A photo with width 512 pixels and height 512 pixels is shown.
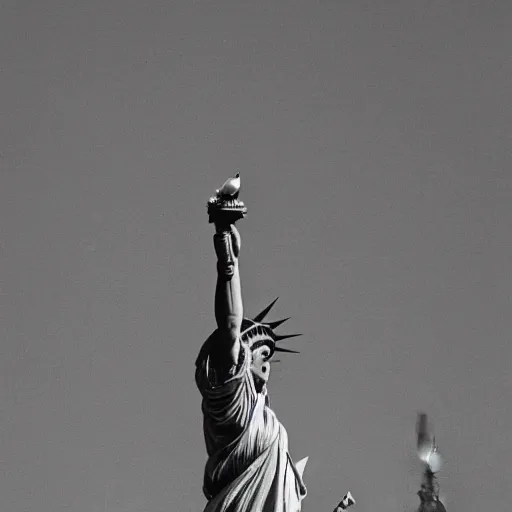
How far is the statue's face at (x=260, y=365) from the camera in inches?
685

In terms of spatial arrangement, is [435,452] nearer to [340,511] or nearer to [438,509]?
[438,509]

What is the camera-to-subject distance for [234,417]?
54.8 feet

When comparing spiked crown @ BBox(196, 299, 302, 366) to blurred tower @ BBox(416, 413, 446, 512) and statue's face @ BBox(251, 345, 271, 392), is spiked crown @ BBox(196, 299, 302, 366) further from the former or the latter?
blurred tower @ BBox(416, 413, 446, 512)

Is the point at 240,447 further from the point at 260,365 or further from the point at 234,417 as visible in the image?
the point at 260,365

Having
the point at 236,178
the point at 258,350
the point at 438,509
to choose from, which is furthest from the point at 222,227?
the point at 438,509

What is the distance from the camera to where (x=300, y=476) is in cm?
1739

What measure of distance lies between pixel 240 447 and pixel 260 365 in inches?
36.0

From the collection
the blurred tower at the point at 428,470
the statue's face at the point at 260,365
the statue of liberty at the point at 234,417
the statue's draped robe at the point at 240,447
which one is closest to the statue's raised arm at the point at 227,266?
the statue of liberty at the point at 234,417

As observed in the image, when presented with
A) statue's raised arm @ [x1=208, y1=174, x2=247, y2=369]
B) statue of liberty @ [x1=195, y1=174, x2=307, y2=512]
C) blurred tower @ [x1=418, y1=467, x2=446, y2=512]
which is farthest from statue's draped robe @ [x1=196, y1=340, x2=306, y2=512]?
blurred tower @ [x1=418, y1=467, x2=446, y2=512]

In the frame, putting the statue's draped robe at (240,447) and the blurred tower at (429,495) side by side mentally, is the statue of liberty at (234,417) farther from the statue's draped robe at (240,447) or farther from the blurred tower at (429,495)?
the blurred tower at (429,495)

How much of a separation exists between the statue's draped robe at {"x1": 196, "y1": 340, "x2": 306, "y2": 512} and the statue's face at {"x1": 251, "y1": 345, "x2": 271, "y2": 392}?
16.1 inches

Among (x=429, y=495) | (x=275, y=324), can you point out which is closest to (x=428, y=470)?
(x=429, y=495)

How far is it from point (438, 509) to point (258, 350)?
250 inches

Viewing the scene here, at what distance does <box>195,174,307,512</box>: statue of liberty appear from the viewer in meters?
16.4
